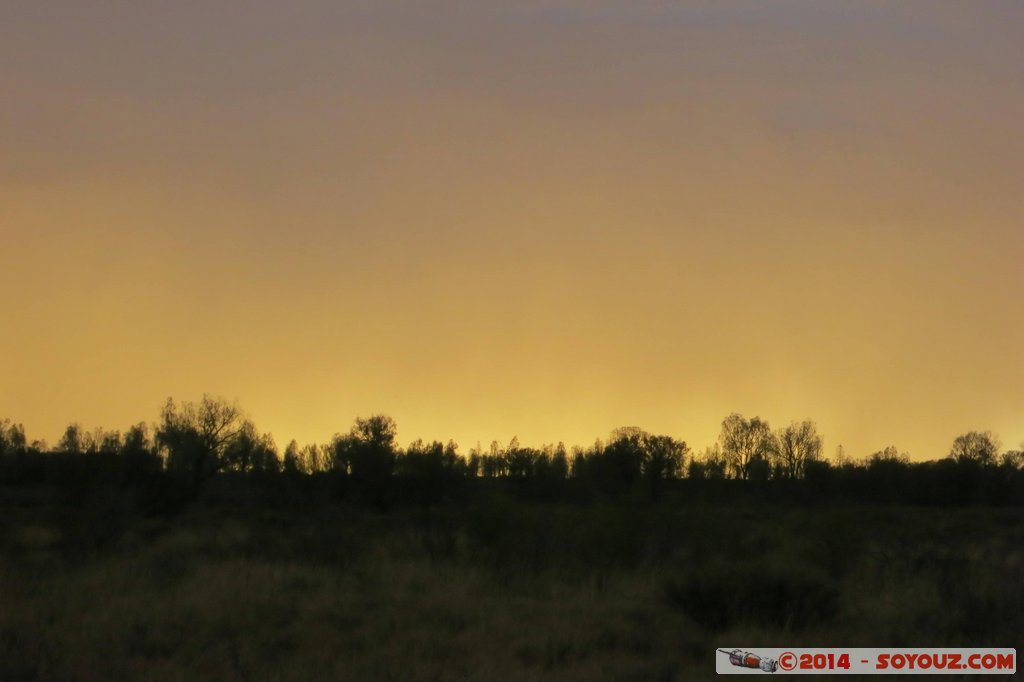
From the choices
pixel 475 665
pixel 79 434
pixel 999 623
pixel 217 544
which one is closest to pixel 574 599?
pixel 475 665

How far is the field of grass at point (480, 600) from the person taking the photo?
13258 millimetres

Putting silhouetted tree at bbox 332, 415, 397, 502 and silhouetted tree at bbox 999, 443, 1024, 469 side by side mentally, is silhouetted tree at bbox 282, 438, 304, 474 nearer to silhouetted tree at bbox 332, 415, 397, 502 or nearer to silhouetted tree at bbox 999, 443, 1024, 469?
silhouetted tree at bbox 332, 415, 397, 502

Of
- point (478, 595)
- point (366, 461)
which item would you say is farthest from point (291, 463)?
point (478, 595)

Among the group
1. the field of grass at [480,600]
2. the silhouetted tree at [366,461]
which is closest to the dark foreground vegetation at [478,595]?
the field of grass at [480,600]

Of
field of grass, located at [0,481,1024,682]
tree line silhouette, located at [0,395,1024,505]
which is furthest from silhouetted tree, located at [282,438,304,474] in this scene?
field of grass, located at [0,481,1024,682]

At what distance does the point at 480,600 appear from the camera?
60.0 feet

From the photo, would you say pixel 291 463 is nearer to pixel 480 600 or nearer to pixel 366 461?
pixel 366 461

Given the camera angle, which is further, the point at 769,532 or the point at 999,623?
the point at 769,532

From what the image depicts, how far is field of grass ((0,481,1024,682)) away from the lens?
13258 mm

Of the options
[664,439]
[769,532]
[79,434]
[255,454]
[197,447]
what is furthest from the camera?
[79,434]

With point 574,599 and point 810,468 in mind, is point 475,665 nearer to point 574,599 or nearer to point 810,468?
point 574,599

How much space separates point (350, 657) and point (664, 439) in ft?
296

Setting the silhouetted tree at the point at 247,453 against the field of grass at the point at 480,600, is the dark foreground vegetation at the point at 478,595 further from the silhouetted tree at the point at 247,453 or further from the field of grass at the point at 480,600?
the silhouetted tree at the point at 247,453

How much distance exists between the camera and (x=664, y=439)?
335 ft
